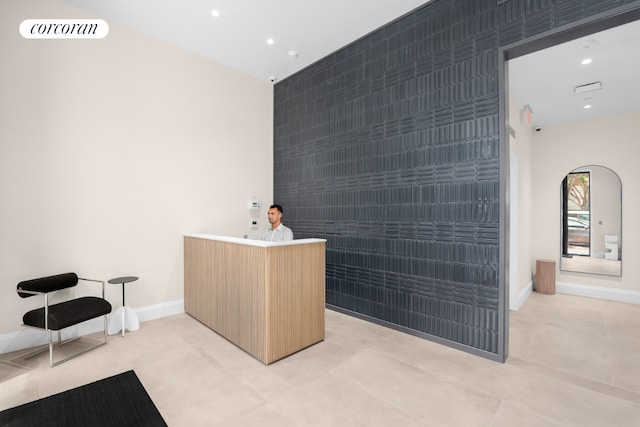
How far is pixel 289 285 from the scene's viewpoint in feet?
9.44

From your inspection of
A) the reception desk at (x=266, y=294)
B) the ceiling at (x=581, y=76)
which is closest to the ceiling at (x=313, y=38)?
the ceiling at (x=581, y=76)

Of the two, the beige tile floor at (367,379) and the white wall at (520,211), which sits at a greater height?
the white wall at (520,211)

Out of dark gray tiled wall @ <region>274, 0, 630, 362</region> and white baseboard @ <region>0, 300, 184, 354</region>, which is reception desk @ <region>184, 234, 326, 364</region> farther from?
dark gray tiled wall @ <region>274, 0, 630, 362</region>

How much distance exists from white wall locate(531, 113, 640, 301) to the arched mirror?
90mm

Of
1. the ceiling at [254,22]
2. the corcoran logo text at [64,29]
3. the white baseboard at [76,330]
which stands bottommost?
the white baseboard at [76,330]

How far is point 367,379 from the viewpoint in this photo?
8.14 ft

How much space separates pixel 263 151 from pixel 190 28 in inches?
81.4

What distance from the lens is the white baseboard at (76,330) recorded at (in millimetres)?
2971

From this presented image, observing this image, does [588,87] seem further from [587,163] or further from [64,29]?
[64,29]

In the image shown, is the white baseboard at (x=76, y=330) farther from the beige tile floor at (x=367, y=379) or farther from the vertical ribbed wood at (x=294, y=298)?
the vertical ribbed wood at (x=294, y=298)

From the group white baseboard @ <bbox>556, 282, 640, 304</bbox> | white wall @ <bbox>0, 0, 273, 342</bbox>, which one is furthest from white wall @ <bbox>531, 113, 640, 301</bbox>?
white wall @ <bbox>0, 0, 273, 342</bbox>

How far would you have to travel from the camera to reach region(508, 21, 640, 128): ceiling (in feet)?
10.9

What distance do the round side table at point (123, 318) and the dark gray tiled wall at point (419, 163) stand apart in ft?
8.30

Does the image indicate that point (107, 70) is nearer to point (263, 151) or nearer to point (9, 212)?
point (9, 212)
